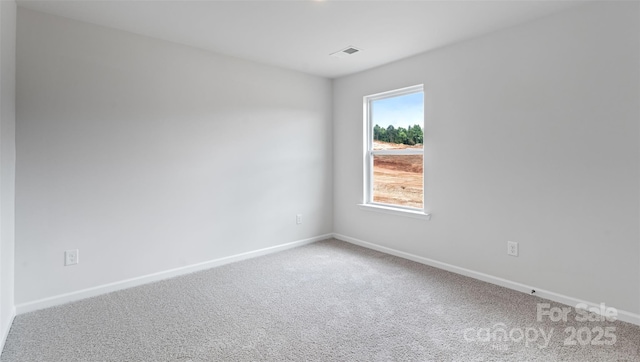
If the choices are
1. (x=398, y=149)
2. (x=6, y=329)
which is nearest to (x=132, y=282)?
(x=6, y=329)

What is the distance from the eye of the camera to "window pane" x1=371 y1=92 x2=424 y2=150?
3547 mm

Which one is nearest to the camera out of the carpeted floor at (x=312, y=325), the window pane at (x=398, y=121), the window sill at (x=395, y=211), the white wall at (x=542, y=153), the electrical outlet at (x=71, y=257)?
the carpeted floor at (x=312, y=325)

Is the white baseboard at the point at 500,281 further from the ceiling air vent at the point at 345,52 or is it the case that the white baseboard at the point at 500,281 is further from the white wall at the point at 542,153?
the ceiling air vent at the point at 345,52

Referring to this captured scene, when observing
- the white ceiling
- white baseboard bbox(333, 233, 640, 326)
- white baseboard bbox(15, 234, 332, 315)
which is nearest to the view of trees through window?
white baseboard bbox(333, 233, 640, 326)

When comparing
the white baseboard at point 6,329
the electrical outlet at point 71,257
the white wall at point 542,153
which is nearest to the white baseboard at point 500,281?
the white wall at point 542,153

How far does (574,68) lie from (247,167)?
3.09 meters

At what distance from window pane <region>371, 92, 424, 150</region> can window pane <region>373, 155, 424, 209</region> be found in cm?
16

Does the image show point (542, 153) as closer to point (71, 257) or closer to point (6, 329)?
point (71, 257)

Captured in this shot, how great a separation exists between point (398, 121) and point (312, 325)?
255cm

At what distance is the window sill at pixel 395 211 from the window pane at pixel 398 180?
11 centimetres

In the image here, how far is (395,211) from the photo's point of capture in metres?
3.69

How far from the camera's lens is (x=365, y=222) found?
4094mm

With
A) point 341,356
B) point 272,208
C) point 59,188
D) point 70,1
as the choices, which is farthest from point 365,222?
point 70,1

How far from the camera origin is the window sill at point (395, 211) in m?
3.41
